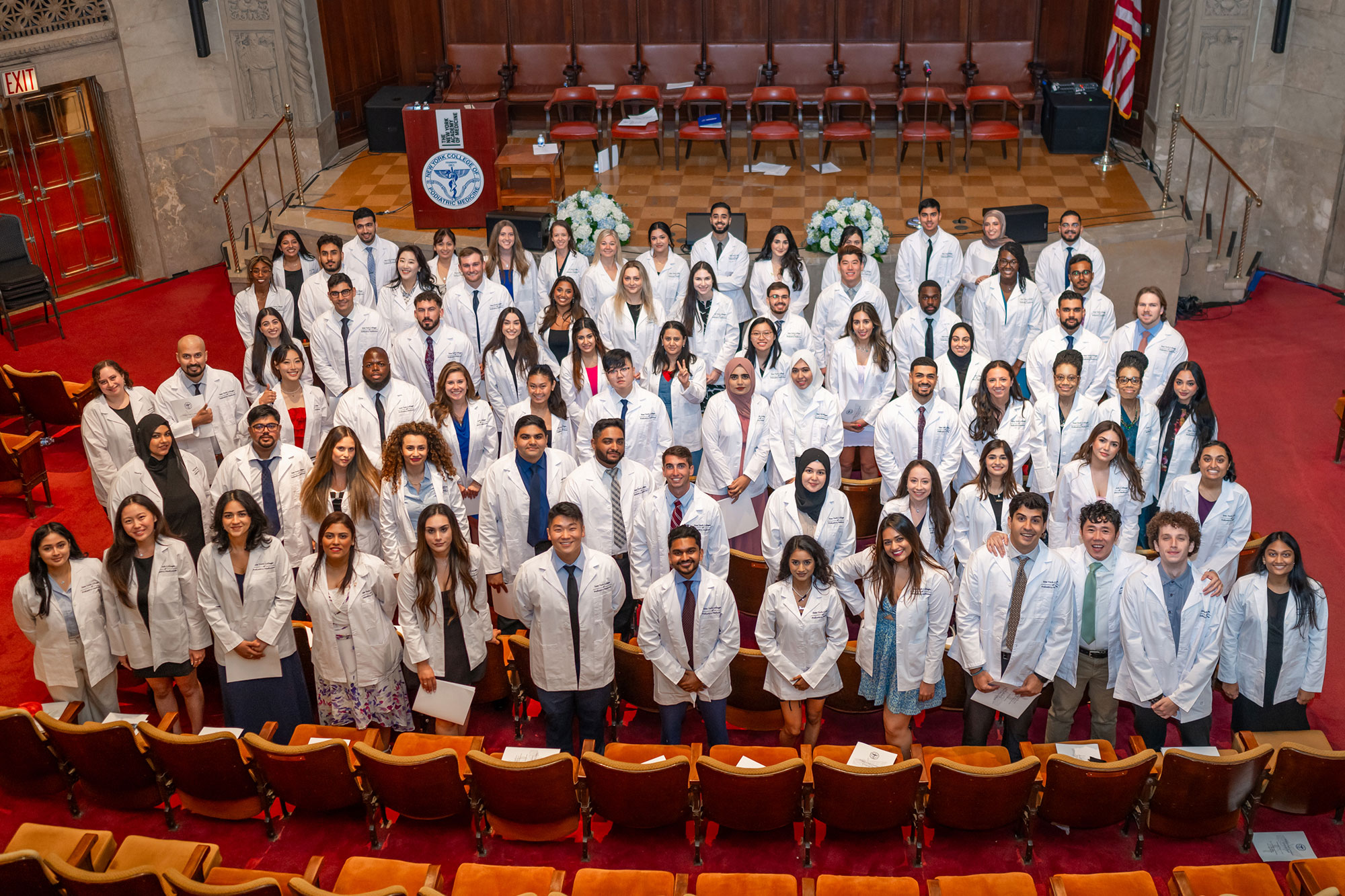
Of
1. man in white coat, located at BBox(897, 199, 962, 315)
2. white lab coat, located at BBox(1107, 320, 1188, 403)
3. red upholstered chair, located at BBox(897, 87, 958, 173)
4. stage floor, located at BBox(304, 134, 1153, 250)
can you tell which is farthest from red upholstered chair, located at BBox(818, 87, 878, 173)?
white lab coat, located at BBox(1107, 320, 1188, 403)

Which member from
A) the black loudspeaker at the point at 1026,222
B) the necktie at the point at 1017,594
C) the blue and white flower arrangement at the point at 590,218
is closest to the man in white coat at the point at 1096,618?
the necktie at the point at 1017,594

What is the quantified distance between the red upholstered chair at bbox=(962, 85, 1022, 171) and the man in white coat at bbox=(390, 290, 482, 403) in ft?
21.7

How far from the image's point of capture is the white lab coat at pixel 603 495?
673 centimetres

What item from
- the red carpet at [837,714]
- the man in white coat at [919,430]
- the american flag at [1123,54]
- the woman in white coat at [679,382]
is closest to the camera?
the red carpet at [837,714]

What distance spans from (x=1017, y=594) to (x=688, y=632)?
5.28 feet

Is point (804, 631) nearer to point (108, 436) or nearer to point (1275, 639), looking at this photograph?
point (1275, 639)

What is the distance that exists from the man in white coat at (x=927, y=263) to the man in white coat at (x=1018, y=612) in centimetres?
399

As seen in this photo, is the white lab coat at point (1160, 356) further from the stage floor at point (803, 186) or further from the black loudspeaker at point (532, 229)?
the black loudspeaker at point (532, 229)

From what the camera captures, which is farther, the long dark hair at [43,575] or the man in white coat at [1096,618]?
the long dark hair at [43,575]

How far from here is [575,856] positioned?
5.70 meters

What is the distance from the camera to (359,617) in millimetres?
5953

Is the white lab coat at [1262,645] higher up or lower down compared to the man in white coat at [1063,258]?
lower down

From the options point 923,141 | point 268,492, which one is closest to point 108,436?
point 268,492

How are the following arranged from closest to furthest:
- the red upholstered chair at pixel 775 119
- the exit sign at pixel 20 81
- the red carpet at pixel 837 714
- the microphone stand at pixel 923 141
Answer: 1. the red carpet at pixel 837 714
2. the microphone stand at pixel 923 141
3. the exit sign at pixel 20 81
4. the red upholstered chair at pixel 775 119
